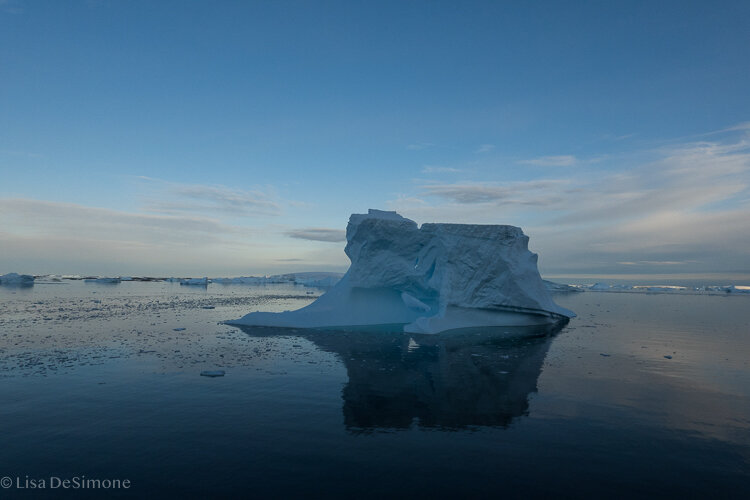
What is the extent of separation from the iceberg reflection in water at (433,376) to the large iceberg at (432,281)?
5.47 ft

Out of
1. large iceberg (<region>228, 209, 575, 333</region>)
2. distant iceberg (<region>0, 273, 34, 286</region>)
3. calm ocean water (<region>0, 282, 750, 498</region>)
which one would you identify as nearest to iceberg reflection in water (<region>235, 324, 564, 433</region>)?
calm ocean water (<region>0, 282, 750, 498</region>)

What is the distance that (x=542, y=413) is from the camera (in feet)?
26.0

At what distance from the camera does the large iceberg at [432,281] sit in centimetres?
1997

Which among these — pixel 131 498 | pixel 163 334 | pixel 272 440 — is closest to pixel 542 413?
pixel 272 440

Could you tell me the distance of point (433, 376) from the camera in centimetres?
1073

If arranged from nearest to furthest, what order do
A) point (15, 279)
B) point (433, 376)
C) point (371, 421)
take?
point (371, 421) → point (433, 376) → point (15, 279)

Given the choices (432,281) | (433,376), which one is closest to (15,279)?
(432,281)

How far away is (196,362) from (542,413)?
9404mm

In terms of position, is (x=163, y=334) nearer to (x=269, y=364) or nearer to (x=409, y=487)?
(x=269, y=364)

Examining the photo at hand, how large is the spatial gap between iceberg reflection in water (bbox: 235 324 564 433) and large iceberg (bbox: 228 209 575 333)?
1.67 meters

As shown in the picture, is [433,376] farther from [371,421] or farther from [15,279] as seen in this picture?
[15,279]

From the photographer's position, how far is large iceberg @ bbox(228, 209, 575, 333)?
1997 cm

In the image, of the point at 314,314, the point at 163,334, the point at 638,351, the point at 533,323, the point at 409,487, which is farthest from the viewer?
the point at 533,323

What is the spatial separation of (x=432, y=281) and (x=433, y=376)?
40.7 ft
